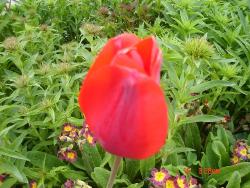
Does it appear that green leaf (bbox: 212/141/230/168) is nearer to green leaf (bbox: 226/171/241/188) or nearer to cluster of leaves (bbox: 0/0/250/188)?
cluster of leaves (bbox: 0/0/250/188)

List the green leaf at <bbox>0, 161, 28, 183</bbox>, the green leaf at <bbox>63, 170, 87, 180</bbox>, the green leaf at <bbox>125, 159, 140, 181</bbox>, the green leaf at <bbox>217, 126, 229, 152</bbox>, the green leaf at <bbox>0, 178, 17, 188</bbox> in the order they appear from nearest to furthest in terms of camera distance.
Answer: the green leaf at <bbox>0, 161, 28, 183</bbox>
the green leaf at <bbox>0, 178, 17, 188</bbox>
the green leaf at <bbox>63, 170, 87, 180</bbox>
the green leaf at <bbox>125, 159, 140, 181</bbox>
the green leaf at <bbox>217, 126, 229, 152</bbox>

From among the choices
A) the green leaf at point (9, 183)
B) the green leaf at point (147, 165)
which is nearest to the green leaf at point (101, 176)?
the green leaf at point (147, 165)

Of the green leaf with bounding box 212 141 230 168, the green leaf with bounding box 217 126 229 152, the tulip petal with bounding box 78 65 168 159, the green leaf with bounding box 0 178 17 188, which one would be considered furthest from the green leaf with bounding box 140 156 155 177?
the tulip petal with bounding box 78 65 168 159

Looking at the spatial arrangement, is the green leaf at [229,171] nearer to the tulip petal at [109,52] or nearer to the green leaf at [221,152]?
the green leaf at [221,152]

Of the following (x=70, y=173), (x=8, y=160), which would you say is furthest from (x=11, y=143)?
(x=70, y=173)

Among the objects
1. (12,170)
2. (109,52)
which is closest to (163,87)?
(12,170)

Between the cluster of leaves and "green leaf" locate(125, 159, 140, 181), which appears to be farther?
"green leaf" locate(125, 159, 140, 181)

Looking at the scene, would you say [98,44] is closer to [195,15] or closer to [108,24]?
[108,24]
